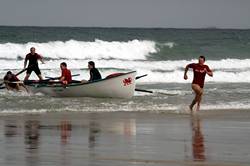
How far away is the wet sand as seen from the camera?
10.7 meters

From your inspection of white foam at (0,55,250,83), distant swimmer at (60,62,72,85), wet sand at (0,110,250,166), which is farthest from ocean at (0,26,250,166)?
white foam at (0,55,250,83)

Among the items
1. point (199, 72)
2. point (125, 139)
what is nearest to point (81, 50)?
point (199, 72)

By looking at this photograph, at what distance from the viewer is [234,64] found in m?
42.5

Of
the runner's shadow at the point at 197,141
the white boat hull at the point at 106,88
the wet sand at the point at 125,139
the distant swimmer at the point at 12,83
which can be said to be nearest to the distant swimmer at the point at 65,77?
the white boat hull at the point at 106,88

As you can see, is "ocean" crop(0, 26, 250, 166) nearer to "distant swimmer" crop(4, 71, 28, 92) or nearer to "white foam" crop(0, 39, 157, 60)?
"distant swimmer" crop(4, 71, 28, 92)

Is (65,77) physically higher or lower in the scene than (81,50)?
lower

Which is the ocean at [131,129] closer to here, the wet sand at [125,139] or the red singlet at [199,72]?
the wet sand at [125,139]

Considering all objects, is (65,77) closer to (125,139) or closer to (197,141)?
(125,139)

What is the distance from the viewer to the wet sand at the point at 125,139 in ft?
35.0

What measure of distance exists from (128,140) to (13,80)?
10.4 meters

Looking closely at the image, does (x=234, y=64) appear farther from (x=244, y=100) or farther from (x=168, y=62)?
(x=244, y=100)

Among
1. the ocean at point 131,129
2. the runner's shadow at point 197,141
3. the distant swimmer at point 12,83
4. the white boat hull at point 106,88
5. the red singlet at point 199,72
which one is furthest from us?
the distant swimmer at point 12,83

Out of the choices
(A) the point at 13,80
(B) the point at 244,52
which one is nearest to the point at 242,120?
(A) the point at 13,80

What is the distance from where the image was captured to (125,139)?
42.1 ft
